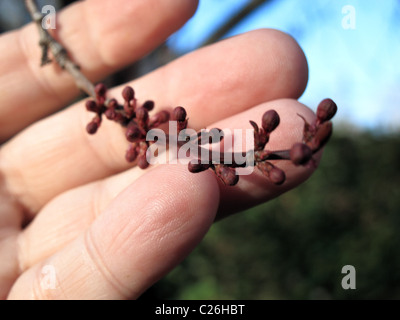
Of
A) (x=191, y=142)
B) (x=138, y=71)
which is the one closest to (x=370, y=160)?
(x=138, y=71)

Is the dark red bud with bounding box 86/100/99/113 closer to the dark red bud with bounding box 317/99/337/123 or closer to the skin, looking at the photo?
the skin

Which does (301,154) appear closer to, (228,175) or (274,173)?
(274,173)

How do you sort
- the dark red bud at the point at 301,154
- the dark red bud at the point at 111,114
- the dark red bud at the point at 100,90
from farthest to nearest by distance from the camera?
1. the dark red bud at the point at 100,90
2. the dark red bud at the point at 111,114
3. the dark red bud at the point at 301,154

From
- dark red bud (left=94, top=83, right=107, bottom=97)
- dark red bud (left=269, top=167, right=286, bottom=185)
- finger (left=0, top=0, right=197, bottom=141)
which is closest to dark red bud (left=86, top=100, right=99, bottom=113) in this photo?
dark red bud (left=94, top=83, right=107, bottom=97)

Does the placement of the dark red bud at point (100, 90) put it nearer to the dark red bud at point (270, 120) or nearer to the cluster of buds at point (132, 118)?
the cluster of buds at point (132, 118)

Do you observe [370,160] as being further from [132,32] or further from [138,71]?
[132,32]

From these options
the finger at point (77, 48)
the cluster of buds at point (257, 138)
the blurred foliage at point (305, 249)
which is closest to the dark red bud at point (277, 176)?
the cluster of buds at point (257, 138)

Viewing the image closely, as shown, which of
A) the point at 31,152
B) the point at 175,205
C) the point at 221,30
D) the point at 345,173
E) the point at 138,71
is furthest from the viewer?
the point at 345,173

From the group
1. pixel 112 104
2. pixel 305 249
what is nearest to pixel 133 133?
pixel 112 104
